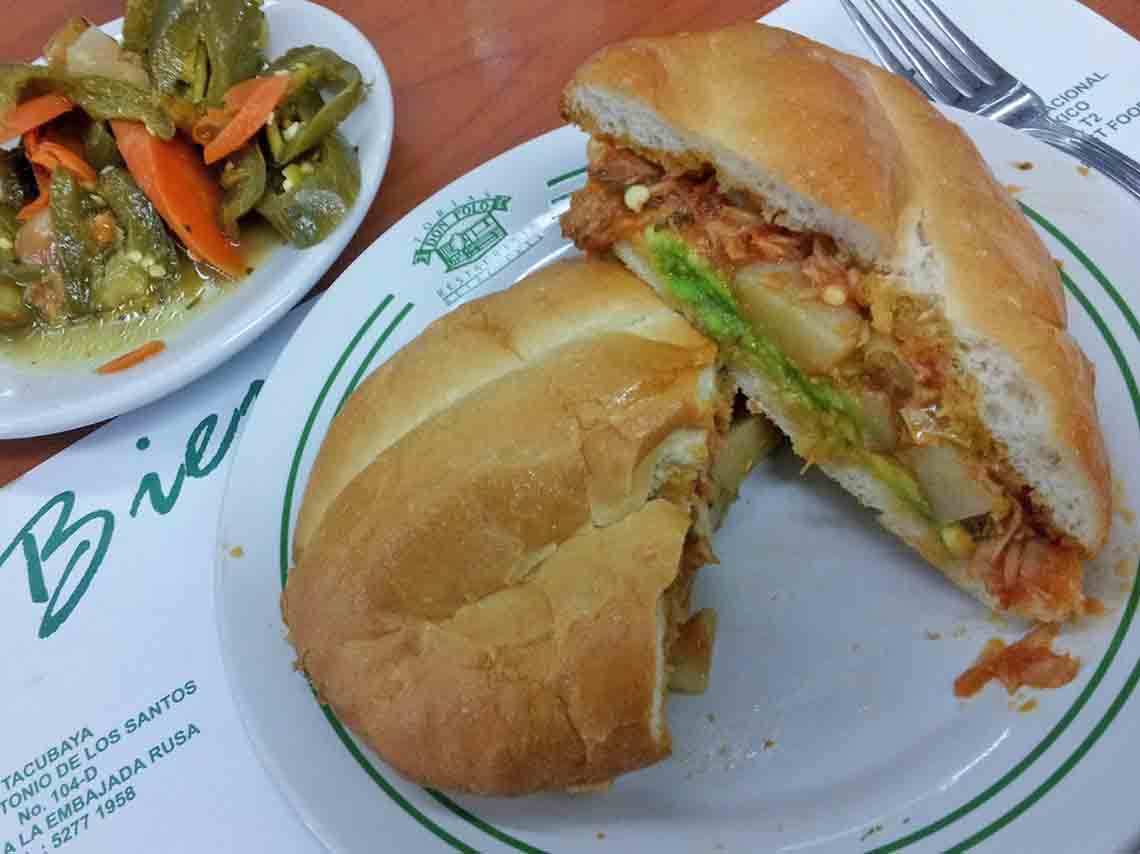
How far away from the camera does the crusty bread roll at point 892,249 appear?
1.88 meters

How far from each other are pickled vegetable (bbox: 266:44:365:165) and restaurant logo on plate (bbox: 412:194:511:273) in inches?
24.3

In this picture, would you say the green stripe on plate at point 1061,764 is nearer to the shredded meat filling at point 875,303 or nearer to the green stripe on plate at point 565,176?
the shredded meat filling at point 875,303

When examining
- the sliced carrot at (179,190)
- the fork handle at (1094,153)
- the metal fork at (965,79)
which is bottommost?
the sliced carrot at (179,190)

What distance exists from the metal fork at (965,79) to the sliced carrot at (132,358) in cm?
249

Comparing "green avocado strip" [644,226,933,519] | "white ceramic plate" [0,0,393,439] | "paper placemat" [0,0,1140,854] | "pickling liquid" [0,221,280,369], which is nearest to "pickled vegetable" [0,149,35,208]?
"pickling liquid" [0,221,280,369]

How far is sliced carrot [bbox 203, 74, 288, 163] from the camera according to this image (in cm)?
301

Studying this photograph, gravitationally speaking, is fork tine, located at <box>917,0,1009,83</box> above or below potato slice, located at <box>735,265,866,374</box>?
above

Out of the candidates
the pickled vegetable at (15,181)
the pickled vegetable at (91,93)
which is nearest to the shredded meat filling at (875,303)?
the pickled vegetable at (91,93)

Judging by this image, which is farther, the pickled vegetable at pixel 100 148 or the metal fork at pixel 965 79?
the pickled vegetable at pixel 100 148

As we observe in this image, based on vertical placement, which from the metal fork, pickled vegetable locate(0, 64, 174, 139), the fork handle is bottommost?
pickled vegetable locate(0, 64, 174, 139)

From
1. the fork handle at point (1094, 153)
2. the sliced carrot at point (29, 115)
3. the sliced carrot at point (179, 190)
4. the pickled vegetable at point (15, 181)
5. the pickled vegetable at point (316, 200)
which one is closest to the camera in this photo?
the fork handle at point (1094, 153)

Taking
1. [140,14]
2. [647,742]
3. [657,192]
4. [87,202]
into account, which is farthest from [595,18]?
[647,742]

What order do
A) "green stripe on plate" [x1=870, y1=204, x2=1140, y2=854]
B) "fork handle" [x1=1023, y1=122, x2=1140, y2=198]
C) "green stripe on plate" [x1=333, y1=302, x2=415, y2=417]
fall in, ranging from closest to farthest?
"green stripe on plate" [x1=870, y1=204, x2=1140, y2=854], "fork handle" [x1=1023, y1=122, x2=1140, y2=198], "green stripe on plate" [x1=333, y1=302, x2=415, y2=417]

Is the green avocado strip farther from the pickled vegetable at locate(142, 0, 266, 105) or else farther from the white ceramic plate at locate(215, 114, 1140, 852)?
the pickled vegetable at locate(142, 0, 266, 105)
